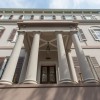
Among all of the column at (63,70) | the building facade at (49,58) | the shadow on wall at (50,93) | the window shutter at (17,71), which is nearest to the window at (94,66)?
the building facade at (49,58)

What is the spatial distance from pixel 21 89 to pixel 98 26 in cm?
1162

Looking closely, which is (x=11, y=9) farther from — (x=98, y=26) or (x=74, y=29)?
(x=74, y=29)

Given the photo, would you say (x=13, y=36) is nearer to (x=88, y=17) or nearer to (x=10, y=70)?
(x=10, y=70)

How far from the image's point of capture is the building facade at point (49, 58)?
18.6 feet

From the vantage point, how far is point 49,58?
10.3 m

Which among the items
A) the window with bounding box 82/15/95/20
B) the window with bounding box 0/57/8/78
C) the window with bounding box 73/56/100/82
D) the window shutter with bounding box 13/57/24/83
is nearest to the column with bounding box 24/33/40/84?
the window shutter with bounding box 13/57/24/83

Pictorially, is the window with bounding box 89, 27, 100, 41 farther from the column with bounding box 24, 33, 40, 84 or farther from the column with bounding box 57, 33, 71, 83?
the column with bounding box 24, 33, 40, 84

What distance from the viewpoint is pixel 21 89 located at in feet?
18.7

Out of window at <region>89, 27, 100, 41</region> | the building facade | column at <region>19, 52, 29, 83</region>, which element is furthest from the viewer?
window at <region>89, 27, 100, 41</region>

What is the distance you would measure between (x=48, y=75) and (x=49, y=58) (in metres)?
1.29

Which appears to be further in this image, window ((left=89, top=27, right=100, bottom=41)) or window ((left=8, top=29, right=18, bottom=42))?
window ((left=89, top=27, right=100, bottom=41))

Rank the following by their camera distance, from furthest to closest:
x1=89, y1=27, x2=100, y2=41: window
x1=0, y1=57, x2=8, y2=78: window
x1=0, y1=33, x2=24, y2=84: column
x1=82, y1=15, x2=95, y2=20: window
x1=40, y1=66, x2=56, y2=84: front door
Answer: x1=82, y1=15, x2=95, y2=20: window → x1=89, y1=27, x2=100, y2=41: window → x1=0, y1=57, x2=8, y2=78: window → x1=40, y1=66, x2=56, y2=84: front door → x1=0, y1=33, x2=24, y2=84: column

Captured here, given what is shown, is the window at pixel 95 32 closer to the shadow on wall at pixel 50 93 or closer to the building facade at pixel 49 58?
the building facade at pixel 49 58

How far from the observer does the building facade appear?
5672 millimetres
